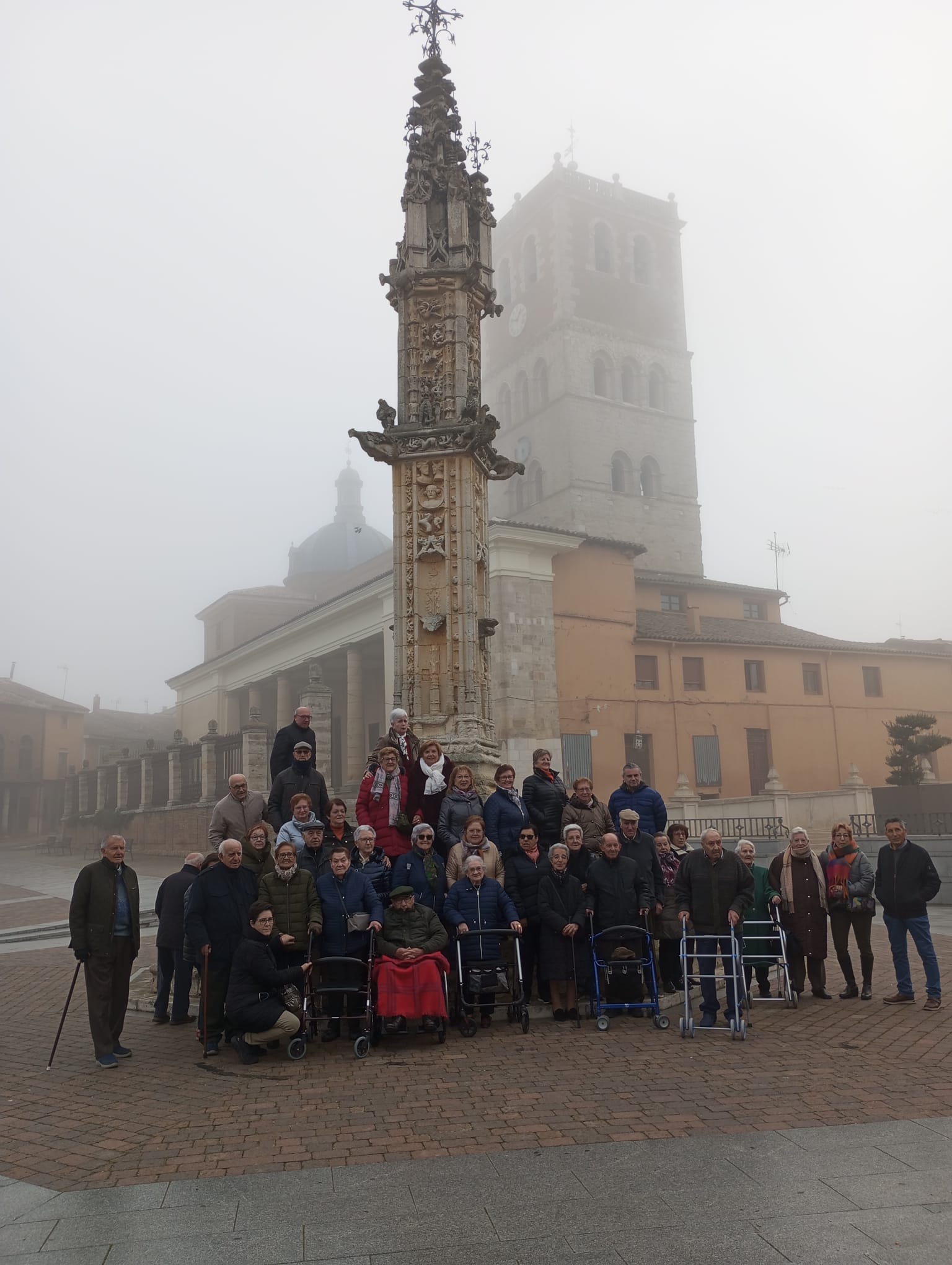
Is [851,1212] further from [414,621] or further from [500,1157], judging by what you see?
[414,621]

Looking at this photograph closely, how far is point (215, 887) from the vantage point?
8086 millimetres

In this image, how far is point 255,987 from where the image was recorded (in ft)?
24.6

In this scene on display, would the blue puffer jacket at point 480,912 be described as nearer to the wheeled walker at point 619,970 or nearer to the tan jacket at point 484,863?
the tan jacket at point 484,863

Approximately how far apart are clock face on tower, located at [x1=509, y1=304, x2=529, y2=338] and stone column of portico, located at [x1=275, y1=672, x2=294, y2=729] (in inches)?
1024

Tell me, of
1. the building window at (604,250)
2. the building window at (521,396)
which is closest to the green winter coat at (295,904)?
the building window at (521,396)

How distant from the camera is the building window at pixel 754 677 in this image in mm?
37969

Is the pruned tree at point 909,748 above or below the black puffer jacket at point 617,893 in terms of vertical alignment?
above

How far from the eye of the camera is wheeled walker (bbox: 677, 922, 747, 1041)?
7809mm

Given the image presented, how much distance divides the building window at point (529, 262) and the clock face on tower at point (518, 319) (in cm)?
142

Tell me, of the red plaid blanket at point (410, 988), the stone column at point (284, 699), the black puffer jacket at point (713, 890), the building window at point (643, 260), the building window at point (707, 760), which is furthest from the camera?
the building window at point (643, 260)

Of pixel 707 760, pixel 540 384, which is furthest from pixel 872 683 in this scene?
pixel 540 384

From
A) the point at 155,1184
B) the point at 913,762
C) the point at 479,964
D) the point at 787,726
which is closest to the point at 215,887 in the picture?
the point at 479,964

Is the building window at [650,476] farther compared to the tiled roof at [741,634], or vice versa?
the building window at [650,476]

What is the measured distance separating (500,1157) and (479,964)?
3174 mm
